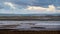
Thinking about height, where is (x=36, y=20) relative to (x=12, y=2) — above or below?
below

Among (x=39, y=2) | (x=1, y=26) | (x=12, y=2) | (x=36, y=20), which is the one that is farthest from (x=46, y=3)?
(x=1, y=26)

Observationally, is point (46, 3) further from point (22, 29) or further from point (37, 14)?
point (22, 29)

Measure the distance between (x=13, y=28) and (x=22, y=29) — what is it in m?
0.08

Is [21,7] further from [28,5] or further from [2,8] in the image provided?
[2,8]

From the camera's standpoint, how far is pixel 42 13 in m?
1.22

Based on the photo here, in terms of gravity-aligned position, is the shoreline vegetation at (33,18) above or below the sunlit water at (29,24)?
above

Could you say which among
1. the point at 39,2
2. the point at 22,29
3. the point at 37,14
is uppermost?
the point at 39,2

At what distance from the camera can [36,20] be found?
47.8 inches

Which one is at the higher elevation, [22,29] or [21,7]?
[21,7]

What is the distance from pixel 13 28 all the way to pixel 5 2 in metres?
0.24

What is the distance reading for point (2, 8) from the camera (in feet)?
3.96

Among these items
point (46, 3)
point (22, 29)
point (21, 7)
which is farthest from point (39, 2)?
point (22, 29)

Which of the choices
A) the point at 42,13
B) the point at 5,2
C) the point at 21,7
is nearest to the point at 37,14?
the point at 42,13

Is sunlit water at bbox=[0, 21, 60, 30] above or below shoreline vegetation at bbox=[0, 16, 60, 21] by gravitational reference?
below
